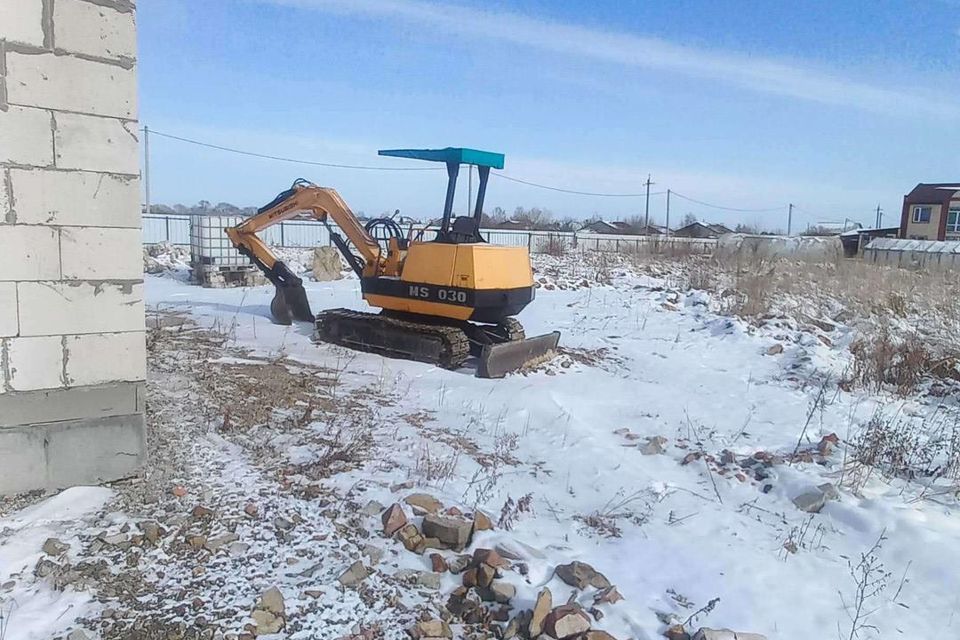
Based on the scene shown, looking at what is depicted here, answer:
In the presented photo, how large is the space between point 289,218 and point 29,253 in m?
6.45

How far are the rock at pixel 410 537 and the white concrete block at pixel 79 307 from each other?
2.20 m

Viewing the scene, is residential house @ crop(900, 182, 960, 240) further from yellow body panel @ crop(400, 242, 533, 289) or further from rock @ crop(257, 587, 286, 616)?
rock @ crop(257, 587, 286, 616)

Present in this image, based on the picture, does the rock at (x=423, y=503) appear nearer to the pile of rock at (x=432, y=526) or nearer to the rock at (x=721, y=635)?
the pile of rock at (x=432, y=526)

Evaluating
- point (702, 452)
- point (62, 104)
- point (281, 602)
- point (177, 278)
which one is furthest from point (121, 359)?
point (177, 278)

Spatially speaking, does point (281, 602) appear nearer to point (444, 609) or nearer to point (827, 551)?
point (444, 609)

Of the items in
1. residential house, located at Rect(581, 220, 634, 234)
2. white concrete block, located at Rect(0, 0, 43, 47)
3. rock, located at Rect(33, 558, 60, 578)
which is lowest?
rock, located at Rect(33, 558, 60, 578)

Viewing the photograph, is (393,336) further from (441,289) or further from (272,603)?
(272,603)

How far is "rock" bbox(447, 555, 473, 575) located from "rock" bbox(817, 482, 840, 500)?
2.67 m

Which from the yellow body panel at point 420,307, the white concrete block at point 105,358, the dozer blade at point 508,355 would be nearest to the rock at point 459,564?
the white concrete block at point 105,358

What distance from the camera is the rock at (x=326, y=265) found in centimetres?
1781

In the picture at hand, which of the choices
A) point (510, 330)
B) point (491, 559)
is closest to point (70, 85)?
point (491, 559)

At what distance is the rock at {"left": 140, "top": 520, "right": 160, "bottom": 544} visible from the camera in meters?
3.59

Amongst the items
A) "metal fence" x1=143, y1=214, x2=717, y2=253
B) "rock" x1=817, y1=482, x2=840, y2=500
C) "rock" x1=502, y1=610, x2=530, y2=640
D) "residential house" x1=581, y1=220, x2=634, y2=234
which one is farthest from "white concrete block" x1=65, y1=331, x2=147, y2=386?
"residential house" x1=581, y1=220, x2=634, y2=234

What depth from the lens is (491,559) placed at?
11.2 ft
